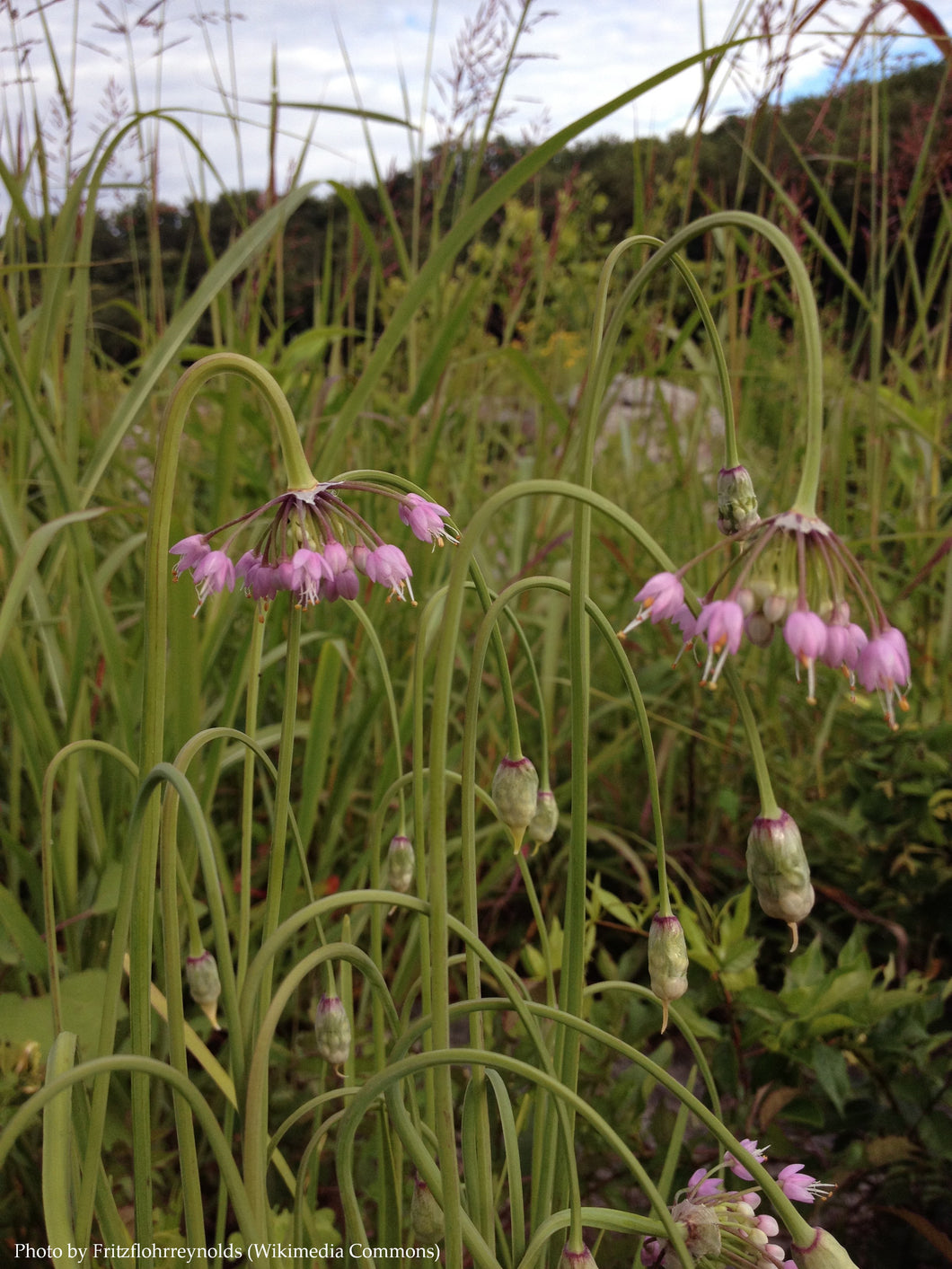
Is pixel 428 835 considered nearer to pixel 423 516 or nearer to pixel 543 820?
pixel 543 820

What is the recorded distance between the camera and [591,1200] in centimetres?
103

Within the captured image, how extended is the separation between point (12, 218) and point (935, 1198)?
5.92ft

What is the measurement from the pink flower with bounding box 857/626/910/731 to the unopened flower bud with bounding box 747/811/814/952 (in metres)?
0.09

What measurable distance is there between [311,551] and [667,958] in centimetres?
36

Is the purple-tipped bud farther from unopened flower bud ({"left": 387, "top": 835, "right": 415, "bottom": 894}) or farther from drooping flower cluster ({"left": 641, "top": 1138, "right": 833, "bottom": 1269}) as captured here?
drooping flower cluster ({"left": 641, "top": 1138, "right": 833, "bottom": 1269})

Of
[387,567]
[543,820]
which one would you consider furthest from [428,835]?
[387,567]

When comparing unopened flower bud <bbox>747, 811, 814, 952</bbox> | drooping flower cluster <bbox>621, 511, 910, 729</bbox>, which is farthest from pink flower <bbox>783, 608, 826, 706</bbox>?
unopened flower bud <bbox>747, 811, 814, 952</bbox>

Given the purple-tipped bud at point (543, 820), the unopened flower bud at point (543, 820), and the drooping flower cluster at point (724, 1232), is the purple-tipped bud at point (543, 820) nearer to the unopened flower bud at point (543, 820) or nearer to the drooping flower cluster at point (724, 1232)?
the unopened flower bud at point (543, 820)

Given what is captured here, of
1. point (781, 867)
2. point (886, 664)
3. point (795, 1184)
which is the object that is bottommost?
point (795, 1184)

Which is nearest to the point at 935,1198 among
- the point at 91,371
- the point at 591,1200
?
the point at 591,1200

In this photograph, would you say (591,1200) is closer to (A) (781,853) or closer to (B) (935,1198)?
(B) (935,1198)

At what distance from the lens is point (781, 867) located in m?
0.55

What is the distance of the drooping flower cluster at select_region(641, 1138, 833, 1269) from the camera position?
0.64 metres

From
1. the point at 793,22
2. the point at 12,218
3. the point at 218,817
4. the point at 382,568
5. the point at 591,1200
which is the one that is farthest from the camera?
the point at 218,817
